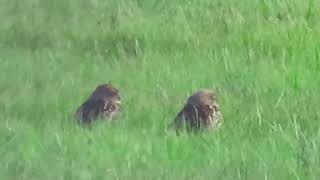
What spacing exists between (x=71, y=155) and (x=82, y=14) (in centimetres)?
304

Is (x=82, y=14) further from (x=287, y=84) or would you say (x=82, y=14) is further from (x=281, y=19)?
(x=287, y=84)

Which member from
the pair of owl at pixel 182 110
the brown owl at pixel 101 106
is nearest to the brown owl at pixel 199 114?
the pair of owl at pixel 182 110

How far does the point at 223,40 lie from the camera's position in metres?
8.26

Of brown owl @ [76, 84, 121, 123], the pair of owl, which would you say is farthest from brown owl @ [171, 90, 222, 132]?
brown owl @ [76, 84, 121, 123]

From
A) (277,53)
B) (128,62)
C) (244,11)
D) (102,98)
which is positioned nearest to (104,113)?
(102,98)

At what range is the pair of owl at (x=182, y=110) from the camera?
21.5 feet

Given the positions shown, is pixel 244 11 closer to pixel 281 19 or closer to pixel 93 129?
pixel 281 19

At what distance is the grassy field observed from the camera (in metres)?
5.99

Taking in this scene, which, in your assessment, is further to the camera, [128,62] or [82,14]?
[82,14]

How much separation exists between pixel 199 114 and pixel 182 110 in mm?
136

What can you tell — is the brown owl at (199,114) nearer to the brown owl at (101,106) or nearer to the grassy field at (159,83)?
the grassy field at (159,83)

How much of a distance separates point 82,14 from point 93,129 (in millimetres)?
2572

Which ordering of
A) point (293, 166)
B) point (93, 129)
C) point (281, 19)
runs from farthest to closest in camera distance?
point (281, 19) < point (93, 129) < point (293, 166)

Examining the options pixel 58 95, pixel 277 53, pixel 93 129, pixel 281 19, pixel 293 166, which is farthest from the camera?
pixel 281 19
